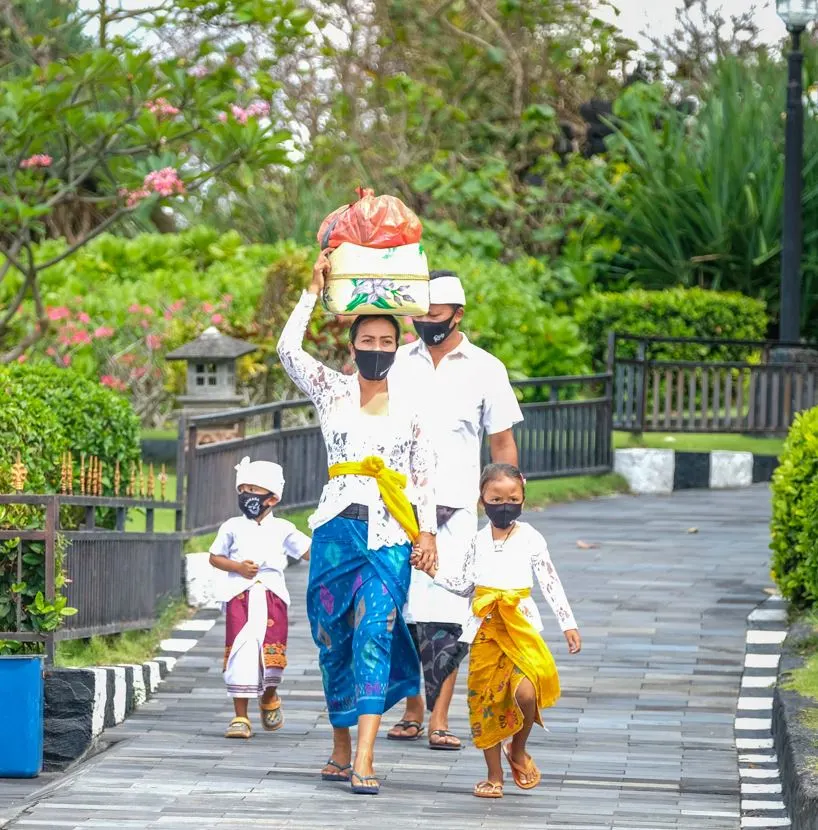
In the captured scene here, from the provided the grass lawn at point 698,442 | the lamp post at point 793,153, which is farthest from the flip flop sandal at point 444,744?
the lamp post at point 793,153

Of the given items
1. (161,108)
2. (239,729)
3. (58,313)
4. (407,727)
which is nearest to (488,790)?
(407,727)

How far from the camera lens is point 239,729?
336 inches

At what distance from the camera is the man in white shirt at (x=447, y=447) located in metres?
8.22

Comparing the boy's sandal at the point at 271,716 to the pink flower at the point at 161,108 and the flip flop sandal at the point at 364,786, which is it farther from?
the pink flower at the point at 161,108

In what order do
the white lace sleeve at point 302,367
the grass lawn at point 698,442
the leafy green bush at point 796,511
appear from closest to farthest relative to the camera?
the white lace sleeve at point 302,367 < the leafy green bush at point 796,511 < the grass lawn at point 698,442

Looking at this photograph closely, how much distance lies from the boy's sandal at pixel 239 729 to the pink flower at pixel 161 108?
6374 mm

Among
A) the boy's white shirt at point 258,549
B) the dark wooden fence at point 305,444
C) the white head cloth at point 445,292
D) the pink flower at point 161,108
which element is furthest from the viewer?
the pink flower at point 161,108

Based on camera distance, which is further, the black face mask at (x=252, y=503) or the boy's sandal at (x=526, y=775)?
the black face mask at (x=252, y=503)

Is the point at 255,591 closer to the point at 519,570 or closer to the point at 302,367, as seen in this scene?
the point at 302,367

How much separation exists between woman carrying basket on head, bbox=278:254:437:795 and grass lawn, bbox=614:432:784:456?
1112 cm

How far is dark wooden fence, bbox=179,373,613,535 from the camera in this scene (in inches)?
486

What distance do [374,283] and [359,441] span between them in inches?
24.7

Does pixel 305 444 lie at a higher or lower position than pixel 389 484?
higher

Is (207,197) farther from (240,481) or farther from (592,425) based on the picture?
(240,481)
